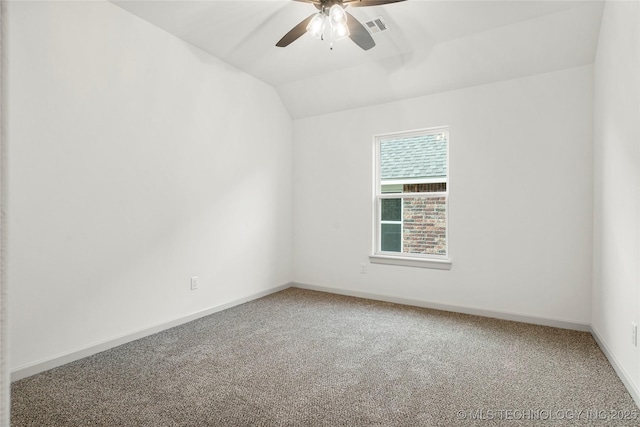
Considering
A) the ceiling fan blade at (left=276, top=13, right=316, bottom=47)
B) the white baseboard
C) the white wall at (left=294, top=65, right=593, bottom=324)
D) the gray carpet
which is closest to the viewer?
the gray carpet

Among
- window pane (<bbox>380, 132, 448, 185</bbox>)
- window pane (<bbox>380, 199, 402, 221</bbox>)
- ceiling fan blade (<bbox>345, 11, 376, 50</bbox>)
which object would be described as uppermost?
ceiling fan blade (<bbox>345, 11, 376, 50</bbox>)

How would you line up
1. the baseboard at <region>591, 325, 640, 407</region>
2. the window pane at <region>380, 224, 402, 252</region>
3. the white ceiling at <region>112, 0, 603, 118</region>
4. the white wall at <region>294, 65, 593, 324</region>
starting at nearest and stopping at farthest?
1. the baseboard at <region>591, 325, 640, 407</region>
2. the white ceiling at <region>112, 0, 603, 118</region>
3. the white wall at <region>294, 65, 593, 324</region>
4. the window pane at <region>380, 224, 402, 252</region>

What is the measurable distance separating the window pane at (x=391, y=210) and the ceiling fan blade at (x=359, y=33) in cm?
195

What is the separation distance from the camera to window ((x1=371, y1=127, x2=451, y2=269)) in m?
3.95

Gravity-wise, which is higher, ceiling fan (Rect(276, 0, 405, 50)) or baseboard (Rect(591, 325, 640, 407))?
ceiling fan (Rect(276, 0, 405, 50))

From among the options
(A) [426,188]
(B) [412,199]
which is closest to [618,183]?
(A) [426,188]

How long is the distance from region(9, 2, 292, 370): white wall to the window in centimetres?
151

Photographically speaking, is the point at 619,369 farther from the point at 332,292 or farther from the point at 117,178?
the point at 117,178

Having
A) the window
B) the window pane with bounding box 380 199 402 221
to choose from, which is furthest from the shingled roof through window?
the window pane with bounding box 380 199 402 221

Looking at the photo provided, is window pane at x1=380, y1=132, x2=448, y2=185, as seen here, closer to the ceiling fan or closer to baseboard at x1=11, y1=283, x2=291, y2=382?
the ceiling fan

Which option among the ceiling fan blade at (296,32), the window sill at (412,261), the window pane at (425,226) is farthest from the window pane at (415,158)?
the ceiling fan blade at (296,32)

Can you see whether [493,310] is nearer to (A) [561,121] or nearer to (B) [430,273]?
(B) [430,273]

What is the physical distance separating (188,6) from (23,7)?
1.06 meters

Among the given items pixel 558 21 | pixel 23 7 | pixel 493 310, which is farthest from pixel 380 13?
pixel 493 310
